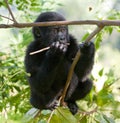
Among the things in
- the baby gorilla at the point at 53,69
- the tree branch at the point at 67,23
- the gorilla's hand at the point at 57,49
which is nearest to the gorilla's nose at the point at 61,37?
the baby gorilla at the point at 53,69

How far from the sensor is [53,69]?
240 centimetres

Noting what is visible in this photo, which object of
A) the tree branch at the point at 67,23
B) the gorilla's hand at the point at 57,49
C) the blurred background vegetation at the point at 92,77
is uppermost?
the tree branch at the point at 67,23

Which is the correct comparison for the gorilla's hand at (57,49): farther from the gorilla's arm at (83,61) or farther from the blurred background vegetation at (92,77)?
the blurred background vegetation at (92,77)

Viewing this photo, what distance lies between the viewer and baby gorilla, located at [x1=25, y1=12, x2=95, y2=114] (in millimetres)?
2428

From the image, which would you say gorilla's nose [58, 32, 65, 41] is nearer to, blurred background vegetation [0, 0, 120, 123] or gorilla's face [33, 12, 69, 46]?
gorilla's face [33, 12, 69, 46]

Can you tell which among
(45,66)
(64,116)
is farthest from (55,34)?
(64,116)

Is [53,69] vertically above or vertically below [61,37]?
below

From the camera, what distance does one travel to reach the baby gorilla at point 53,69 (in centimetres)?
243

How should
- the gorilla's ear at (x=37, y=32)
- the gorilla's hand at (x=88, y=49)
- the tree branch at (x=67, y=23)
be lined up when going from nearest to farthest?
1. the tree branch at (x=67, y=23)
2. the gorilla's hand at (x=88, y=49)
3. the gorilla's ear at (x=37, y=32)

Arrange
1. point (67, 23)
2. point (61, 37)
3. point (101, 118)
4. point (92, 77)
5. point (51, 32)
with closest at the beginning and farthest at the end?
point (67, 23) < point (101, 118) < point (61, 37) < point (51, 32) < point (92, 77)

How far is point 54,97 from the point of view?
257cm

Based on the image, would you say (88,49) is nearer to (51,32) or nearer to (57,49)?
(57,49)

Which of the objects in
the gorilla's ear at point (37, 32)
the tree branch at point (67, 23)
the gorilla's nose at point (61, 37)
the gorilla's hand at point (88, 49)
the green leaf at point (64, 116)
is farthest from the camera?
the gorilla's ear at point (37, 32)

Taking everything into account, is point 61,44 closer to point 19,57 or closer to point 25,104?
point 25,104
